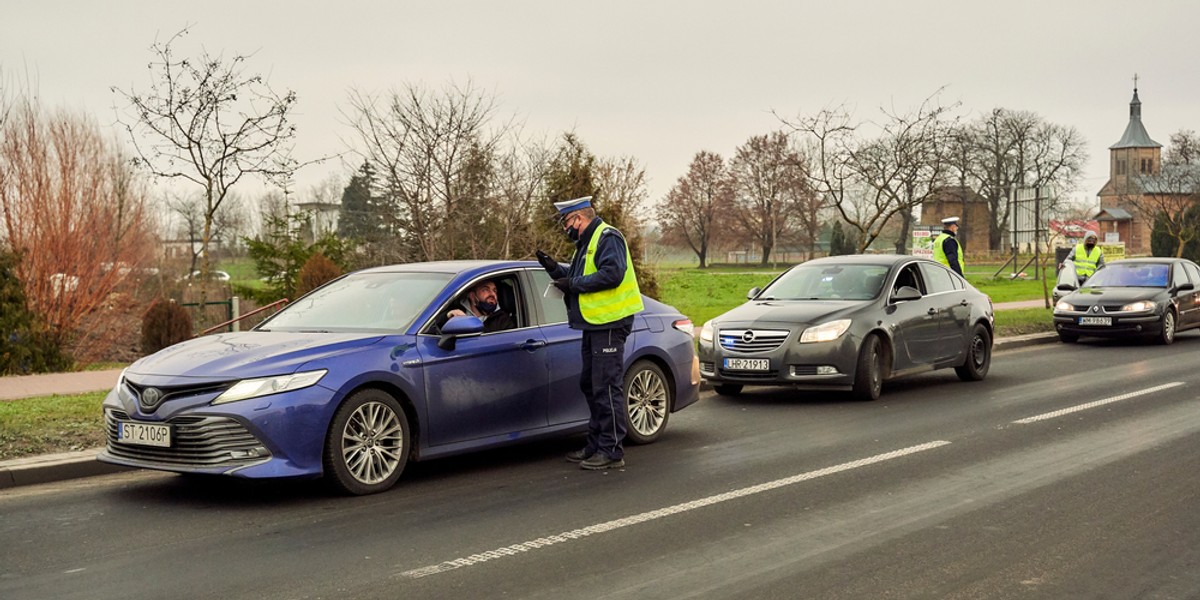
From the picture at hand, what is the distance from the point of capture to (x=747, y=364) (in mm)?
12609

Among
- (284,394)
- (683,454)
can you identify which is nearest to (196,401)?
(284,394)

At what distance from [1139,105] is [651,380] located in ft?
525

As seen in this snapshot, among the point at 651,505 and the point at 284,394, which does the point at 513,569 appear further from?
the point at 284,394

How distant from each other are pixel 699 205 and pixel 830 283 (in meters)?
86.1

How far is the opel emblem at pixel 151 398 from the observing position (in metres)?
7.33

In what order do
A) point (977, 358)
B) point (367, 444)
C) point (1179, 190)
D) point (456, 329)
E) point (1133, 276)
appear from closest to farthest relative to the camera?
point (367, 444)
point (456, 329)
point (977, 358)
point (1133, 276)
point (1179, 190)

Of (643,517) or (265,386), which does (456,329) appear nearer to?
(265,386)

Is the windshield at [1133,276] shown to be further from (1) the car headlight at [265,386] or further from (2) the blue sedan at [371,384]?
(1) the car headlight at [265,386]

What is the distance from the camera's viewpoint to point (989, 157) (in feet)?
299

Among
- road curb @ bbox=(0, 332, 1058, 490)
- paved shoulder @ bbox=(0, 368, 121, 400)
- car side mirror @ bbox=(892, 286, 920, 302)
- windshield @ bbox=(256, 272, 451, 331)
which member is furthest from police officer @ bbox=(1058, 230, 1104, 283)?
road curb @ bbox=(0, 332, 1058, 490)

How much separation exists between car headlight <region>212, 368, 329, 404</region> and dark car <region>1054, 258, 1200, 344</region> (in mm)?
16436

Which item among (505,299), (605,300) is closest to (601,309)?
(605,300)

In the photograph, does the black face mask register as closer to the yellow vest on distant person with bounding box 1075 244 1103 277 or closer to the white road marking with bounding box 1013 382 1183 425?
the white road marking with bounding box 1013 382 1183 425

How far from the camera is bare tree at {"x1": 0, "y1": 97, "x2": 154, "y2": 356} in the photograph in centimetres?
2116
